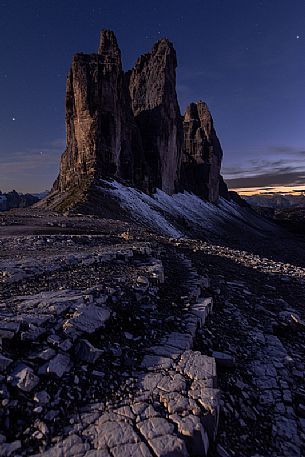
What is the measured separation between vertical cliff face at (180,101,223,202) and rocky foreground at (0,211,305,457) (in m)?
84.8

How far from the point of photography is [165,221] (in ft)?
135

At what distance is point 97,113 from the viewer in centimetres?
4725

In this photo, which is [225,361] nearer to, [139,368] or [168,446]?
[139,368]

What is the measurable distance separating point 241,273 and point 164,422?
31.6 ft

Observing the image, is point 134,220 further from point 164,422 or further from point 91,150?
point 164,422

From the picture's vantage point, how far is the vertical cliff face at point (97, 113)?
4725 cm

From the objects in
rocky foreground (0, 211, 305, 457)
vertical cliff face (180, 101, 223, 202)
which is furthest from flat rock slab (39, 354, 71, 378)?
vertical cliff face (180, 101, 223, 202)

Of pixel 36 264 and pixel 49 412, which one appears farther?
pixel 36 264

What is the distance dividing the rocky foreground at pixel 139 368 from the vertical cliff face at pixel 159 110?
Result: 56.4m

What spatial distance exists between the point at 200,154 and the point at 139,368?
9915 centimetres

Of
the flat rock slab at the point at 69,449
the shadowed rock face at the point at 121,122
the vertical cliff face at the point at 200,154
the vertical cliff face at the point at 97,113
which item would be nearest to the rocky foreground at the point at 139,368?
the flat rock slab at the point at 69,449

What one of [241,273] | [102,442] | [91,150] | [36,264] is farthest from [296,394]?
[91,150]

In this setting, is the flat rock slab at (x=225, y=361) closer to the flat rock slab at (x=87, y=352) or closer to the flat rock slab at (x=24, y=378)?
the flat rock slab at (x=87, y=352)

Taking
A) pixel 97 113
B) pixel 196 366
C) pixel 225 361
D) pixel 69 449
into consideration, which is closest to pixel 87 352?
pixel 69 449
